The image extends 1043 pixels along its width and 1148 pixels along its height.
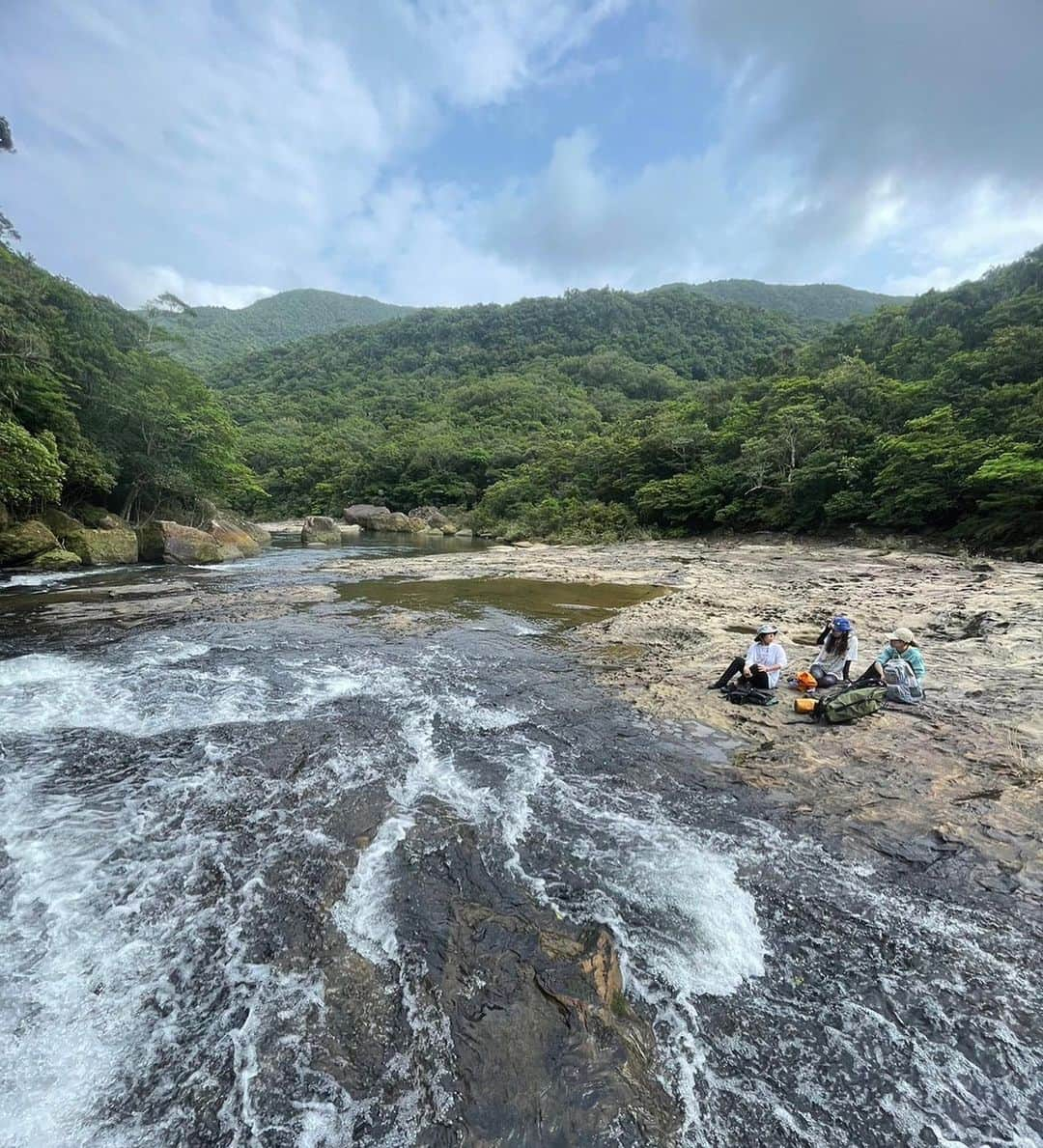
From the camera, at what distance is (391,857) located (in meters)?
4.24

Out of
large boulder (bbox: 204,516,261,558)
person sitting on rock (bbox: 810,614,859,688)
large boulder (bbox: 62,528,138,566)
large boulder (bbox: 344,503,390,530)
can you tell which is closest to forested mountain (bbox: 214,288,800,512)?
large boulder (bbox: 344,503,390,530)

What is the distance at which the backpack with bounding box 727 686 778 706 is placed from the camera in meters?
7.05

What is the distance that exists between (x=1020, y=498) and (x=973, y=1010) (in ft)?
68.8

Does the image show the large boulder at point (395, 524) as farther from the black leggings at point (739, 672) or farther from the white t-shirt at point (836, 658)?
the white t-shirt at point (836, 658)

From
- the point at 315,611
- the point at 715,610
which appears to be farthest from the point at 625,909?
the point at 315,611

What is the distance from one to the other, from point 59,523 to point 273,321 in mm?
164769

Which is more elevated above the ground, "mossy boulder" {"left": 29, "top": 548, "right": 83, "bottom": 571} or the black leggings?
"mossy boulder" {"left": 29, "top": 548, "right": 83, "bottom": 571}

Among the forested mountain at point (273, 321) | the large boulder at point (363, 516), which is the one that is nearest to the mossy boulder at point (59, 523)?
the large boulder at point (363, 516)

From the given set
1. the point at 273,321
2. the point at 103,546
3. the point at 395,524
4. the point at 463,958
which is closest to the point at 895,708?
the point at 463,958

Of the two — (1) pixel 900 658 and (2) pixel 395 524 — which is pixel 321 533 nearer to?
(2) pixel 395 524

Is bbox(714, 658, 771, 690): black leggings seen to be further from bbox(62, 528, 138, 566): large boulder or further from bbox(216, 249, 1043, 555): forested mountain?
bbox(62, 528, 138, 566): large boulder

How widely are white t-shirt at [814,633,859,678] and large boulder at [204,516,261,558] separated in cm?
2066

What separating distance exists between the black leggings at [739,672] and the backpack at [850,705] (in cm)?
77

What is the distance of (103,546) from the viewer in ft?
57.9
